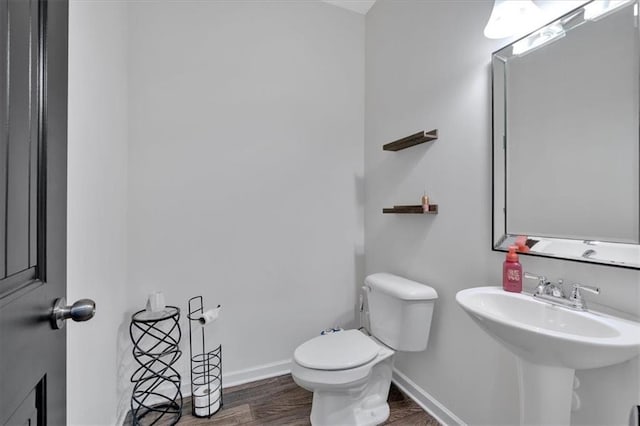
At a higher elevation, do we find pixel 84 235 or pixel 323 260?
pixel 84 235

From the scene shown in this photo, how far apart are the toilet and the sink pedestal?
62 centimetres

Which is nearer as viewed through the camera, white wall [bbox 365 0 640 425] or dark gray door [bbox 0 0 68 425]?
dark gray door [bbox 0 0 68 425]

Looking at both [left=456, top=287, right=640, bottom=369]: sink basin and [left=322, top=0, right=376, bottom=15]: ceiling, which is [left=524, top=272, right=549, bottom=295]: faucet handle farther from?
[left=322, top=0, right=376, bottom=15]: ceiling

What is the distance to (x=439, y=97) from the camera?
1608mm

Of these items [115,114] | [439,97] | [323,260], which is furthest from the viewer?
[323,260]

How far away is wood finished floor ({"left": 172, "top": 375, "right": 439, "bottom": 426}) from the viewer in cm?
162

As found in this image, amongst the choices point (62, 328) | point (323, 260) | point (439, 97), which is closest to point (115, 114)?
point (62, 328)

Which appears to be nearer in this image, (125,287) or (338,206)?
(125,287)

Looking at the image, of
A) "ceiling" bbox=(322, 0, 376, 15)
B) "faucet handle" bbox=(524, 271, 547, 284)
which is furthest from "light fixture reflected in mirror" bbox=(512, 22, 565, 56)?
"ceiling" bbox=(322, 0, 376, 15)

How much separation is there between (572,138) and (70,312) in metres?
1.55

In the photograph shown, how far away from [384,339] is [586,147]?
128 centimetres

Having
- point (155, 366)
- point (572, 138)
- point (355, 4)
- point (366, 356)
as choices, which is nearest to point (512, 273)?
point (572, 138)

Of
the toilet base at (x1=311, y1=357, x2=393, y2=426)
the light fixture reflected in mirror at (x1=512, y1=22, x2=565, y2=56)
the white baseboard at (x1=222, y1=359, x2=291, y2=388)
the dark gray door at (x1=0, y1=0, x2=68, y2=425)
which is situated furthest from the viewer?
the white baseboard at (x1=222, y1=359, x2=291, y2=388)

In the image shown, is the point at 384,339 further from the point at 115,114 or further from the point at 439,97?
the point at 115,114
